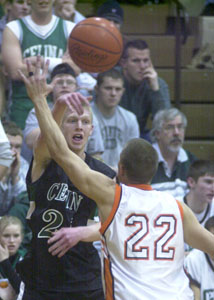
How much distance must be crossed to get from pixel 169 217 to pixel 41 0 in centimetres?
379

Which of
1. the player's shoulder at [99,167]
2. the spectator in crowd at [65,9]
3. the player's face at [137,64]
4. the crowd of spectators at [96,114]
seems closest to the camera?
the player's shoulder at [99,167]

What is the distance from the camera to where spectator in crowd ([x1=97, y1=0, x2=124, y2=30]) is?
7.69 metres

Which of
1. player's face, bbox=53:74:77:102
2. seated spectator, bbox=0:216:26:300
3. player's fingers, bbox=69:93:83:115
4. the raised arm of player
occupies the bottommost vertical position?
seated spectator, bbox=0:216:26:300

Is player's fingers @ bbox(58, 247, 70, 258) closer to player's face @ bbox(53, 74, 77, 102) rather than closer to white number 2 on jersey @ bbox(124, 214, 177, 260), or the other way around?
white number 2 on jersey @ bbox(124, 214, 177, 260)

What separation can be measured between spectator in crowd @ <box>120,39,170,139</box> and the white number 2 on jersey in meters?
3.68

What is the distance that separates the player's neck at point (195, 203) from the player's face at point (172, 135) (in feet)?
2.28

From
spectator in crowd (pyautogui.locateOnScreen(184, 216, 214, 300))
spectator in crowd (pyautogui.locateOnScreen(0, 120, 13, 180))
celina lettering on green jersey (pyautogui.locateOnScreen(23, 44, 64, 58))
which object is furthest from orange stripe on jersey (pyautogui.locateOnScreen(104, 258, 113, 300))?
celina lettering on green jersey (pyautogui.locateOnScreen(23, 44, 64, 58))

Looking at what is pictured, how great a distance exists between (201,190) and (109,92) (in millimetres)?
1443

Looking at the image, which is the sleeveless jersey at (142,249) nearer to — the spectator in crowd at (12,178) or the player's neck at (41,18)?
the spectator in crowd at (12,178)

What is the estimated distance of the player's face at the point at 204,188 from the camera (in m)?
6.57

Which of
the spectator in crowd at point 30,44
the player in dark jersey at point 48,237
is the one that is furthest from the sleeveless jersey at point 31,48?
the player in dark jersey at point 48,237

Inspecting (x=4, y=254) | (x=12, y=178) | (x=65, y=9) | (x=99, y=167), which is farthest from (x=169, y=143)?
(x=99, y=167)

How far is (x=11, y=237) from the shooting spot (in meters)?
5.73

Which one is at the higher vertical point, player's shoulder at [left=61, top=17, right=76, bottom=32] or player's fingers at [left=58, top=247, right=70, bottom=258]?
player's shoulder at [left=61, top=17, right=76, bottom=32]
